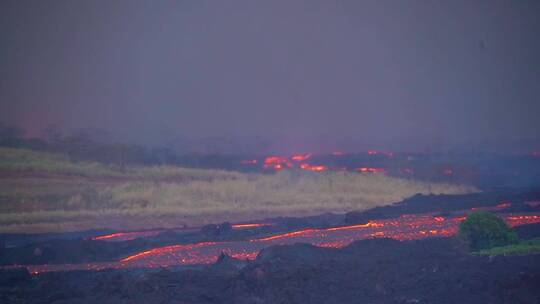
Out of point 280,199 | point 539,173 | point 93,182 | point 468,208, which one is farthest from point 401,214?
point 539,173

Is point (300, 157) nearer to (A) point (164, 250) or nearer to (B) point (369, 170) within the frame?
(B) point (369, 170)

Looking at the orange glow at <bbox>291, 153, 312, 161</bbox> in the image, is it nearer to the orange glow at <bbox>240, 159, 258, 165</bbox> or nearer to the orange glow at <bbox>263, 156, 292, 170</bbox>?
the orange glow at <bbox>263, 156, 292, 170</bbox>

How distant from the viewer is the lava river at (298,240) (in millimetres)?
14719

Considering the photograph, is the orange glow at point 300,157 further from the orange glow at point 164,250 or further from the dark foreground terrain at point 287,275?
the orange glow at point 164,250

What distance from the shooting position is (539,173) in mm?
39156

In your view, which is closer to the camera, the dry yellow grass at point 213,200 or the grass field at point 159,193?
the dry yellow grass at point 213,200

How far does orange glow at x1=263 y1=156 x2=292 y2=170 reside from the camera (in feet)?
137

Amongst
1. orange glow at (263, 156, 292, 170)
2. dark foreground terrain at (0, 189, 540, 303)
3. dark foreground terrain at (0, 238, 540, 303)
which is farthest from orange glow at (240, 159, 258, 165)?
dark foreground terrain at (0, 238, 540, 303)

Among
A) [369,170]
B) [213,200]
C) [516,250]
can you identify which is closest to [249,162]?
[369,170]

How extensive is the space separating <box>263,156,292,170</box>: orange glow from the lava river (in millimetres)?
21217

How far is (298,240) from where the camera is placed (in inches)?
687

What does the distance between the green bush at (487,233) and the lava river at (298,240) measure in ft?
→ 9.59

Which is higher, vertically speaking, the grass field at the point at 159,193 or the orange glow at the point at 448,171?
the orange glow at the point at 448,171

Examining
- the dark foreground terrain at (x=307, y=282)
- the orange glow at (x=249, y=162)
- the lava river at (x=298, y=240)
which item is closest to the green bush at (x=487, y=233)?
the dark foreground terrain at (x=307, y=282)
